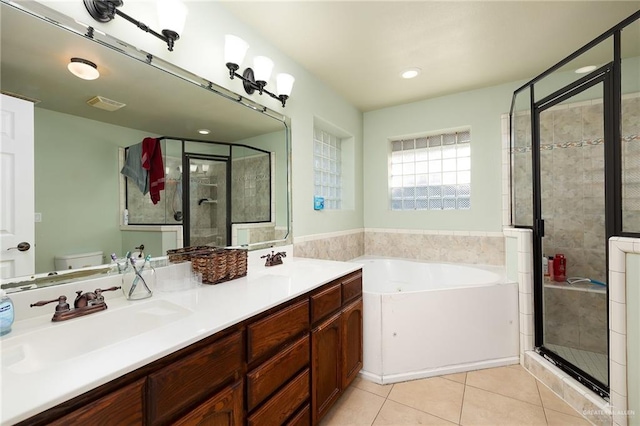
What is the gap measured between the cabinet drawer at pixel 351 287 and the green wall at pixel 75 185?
1188 millimetres

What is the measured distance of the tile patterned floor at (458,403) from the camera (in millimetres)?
1628

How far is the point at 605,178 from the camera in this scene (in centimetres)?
160

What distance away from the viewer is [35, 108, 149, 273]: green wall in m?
1.03

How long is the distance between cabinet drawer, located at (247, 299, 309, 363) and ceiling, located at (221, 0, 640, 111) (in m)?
1.75

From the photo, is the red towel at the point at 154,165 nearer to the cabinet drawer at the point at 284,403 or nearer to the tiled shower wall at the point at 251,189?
the tiled shower wall at the point at 251,189

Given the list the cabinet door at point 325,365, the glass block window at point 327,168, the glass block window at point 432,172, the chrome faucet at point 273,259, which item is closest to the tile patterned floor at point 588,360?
the glass block window at point 432,172

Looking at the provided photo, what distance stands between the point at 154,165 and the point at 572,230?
325 cm

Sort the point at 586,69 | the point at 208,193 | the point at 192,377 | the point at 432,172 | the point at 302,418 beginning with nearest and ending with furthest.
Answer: the point at 192,377
the point at 302,418
the point at 208,193
the point at 586,69
the point at 432,172

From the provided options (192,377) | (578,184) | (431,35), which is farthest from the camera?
(578,184)

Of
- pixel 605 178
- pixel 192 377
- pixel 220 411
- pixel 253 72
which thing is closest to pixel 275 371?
pixel 220 411

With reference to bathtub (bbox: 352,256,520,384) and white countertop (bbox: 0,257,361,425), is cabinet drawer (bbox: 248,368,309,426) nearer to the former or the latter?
white countertop (bbox: 0,257,361,425)

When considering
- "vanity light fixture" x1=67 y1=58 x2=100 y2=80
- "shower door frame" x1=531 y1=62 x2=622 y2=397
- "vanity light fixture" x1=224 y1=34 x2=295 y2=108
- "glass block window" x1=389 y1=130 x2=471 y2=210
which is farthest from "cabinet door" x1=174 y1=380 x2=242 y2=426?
"glass block window" x1=389 y1=130 x2=471 y2=210

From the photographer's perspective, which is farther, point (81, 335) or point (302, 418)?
point (302, 418)

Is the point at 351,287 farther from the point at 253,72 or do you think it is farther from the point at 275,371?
the point at 253,72
